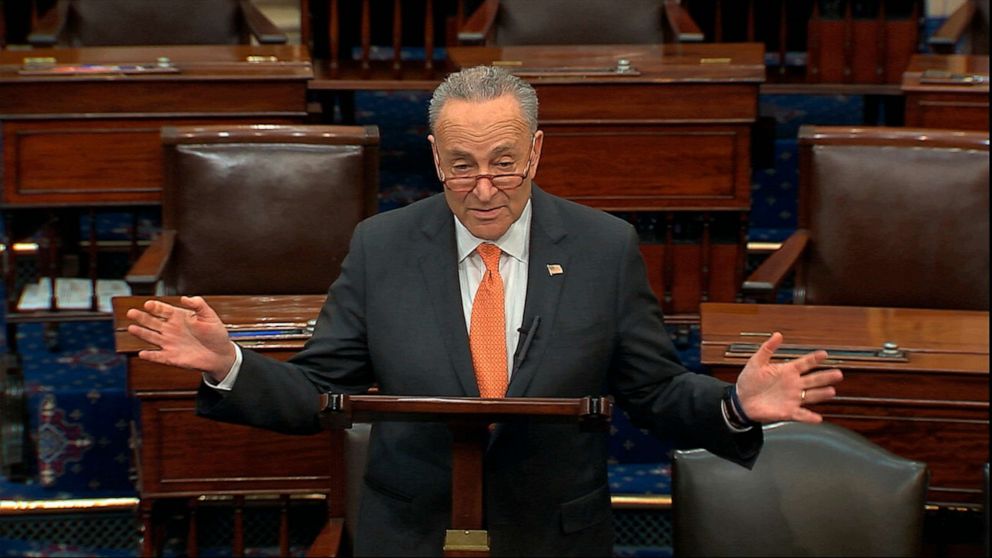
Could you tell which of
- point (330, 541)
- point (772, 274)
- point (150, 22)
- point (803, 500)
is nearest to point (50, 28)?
point (150, 22)

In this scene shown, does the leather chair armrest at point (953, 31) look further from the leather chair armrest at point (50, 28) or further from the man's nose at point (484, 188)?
the man's nose at point (484, 188)

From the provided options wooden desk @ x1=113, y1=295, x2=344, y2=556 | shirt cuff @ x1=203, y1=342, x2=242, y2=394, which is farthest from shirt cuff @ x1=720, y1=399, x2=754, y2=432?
wooden desk @ x1=113, y1=295, x2=344, y2=556

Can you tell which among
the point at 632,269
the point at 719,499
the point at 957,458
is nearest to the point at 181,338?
the point at 632,269

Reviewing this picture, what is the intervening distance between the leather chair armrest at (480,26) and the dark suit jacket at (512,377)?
6.21ft

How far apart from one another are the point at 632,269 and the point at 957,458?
2.61 feet

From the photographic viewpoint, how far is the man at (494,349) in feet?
5.27

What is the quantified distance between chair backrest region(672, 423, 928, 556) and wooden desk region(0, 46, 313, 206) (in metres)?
1.55

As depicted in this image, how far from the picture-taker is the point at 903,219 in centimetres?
274

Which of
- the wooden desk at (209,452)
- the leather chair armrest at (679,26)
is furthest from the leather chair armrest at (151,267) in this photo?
the leather chair armrest at (679,26)

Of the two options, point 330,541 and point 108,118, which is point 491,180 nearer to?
point 330,541

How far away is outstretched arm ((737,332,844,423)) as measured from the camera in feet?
4.80

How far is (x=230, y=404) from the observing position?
5.24 feet

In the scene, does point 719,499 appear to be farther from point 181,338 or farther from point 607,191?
point 607,191

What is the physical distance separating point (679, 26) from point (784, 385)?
2.28 metres
